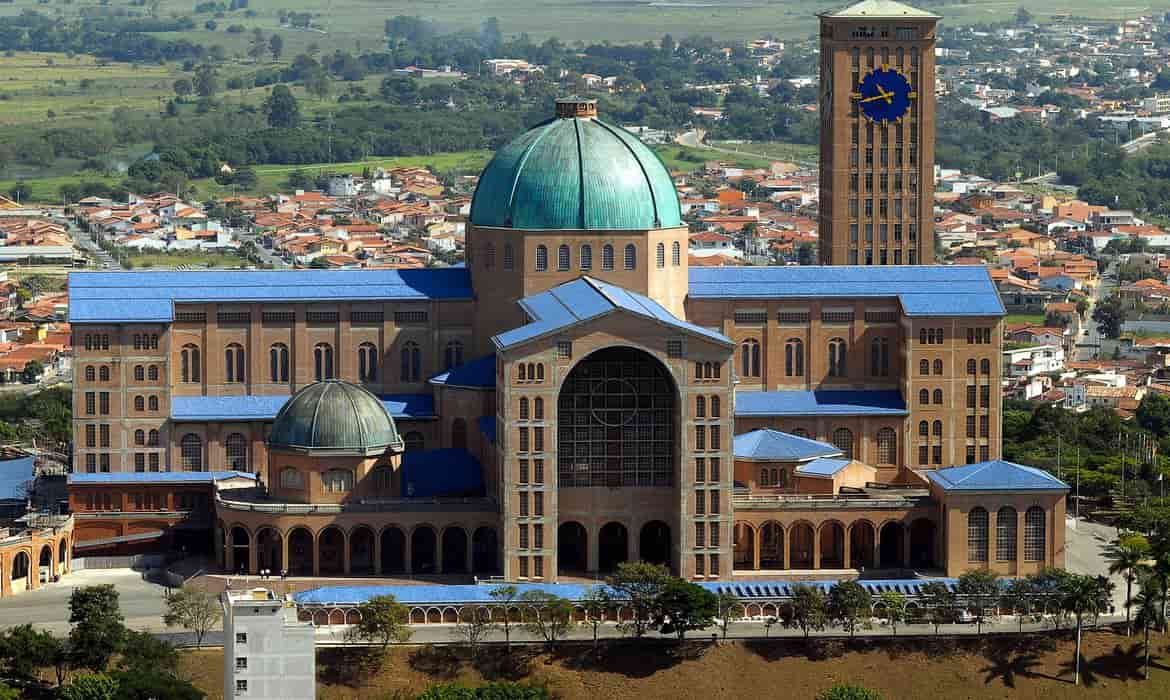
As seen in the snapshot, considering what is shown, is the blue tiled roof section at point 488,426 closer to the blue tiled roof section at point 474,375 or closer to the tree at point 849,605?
the blue tiled roof section at point 474,375

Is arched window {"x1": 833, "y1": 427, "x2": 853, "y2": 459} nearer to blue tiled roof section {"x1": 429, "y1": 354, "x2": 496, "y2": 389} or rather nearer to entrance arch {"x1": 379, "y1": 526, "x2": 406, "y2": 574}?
blue tiled roof section {"x1": 429, "y1": 354, "x2": 496, "y2": 389}

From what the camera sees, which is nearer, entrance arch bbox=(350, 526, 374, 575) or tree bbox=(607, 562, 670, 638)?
tree bbox=(607, 562, 670, 638)

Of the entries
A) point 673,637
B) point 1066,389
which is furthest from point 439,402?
point 1066,389

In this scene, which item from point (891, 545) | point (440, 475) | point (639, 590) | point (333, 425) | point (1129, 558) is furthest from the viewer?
point (891, 545)

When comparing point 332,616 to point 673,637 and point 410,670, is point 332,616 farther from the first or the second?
point 673,637

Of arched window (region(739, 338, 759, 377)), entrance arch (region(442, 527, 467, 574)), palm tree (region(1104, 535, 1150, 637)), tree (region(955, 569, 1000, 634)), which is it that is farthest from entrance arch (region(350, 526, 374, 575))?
palm tree (region(1104, 535, 1150, 637))

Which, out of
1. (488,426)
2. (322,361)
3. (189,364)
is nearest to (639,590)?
(488,426)

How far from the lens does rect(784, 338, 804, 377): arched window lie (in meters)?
140

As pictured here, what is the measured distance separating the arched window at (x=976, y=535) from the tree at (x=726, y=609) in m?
11.4

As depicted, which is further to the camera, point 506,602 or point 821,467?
point 821,467

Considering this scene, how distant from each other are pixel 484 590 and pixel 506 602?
2863 millimetres

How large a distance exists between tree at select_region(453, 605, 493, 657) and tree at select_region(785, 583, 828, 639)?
12.0m

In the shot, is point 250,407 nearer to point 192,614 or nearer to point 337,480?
point 337,480

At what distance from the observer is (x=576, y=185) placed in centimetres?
13488
